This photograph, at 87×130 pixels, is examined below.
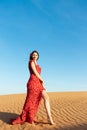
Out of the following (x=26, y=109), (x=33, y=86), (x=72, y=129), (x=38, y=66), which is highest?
(x=38, y=66)

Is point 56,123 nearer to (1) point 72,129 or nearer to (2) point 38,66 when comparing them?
(1) point 72,129

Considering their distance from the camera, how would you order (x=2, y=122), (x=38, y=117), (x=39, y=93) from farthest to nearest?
(x=38, y=117), (x=2, y=122), (x=39, y=93)

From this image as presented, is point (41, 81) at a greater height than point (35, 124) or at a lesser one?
greater

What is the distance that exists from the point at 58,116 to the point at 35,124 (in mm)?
1934

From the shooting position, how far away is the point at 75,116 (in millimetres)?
12297

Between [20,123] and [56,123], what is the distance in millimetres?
1158

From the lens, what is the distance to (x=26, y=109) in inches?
423

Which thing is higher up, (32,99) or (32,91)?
(32,91)

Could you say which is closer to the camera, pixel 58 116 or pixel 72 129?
pixel 72 129

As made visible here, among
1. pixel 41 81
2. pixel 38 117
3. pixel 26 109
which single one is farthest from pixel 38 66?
pixel 38 117

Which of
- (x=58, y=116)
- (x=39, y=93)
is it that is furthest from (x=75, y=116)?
(x=39, y=93)

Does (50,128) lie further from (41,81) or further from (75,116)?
(75,116)

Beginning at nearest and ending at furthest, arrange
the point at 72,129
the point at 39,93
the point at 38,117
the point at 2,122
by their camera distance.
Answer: the point at 72,129
the point at 39,93
the point at 2,122
the point at 38,117

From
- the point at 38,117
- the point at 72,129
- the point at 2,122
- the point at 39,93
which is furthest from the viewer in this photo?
the point at 38,117
